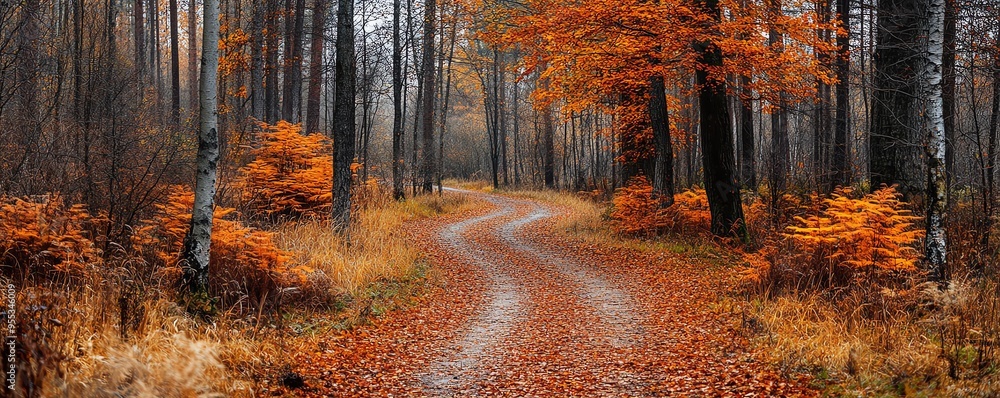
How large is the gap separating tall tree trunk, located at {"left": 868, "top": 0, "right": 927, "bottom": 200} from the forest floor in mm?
3199

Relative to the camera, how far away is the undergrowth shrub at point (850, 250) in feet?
24.6

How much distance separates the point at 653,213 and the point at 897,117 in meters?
5.47

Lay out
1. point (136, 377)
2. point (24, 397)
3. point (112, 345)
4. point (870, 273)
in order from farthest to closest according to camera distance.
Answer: point (870, 273) → point (112, 345) → point (136, 377) → point (24, 397)

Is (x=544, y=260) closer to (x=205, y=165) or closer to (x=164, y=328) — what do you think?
(x=205, y=165)

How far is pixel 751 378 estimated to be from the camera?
560 centimetres

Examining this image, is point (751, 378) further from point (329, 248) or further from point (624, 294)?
point (329, 248)

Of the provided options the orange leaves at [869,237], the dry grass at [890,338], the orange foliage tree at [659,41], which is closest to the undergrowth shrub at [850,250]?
the orange leaves at [869,237]

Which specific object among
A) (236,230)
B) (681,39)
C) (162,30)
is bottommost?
(236,230)

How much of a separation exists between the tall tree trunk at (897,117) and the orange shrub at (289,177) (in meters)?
10.2

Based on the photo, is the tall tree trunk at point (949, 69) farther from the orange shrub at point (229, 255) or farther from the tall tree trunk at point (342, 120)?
the tall tree trunk at point (342, 120)

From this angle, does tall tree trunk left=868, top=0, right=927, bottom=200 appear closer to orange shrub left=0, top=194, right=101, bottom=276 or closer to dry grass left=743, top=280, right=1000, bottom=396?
dry grass left=743, top=280, right=1000, bottom=396

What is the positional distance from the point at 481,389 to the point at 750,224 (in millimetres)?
9980

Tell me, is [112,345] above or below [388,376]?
above

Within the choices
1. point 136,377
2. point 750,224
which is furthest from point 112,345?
point 750,224
